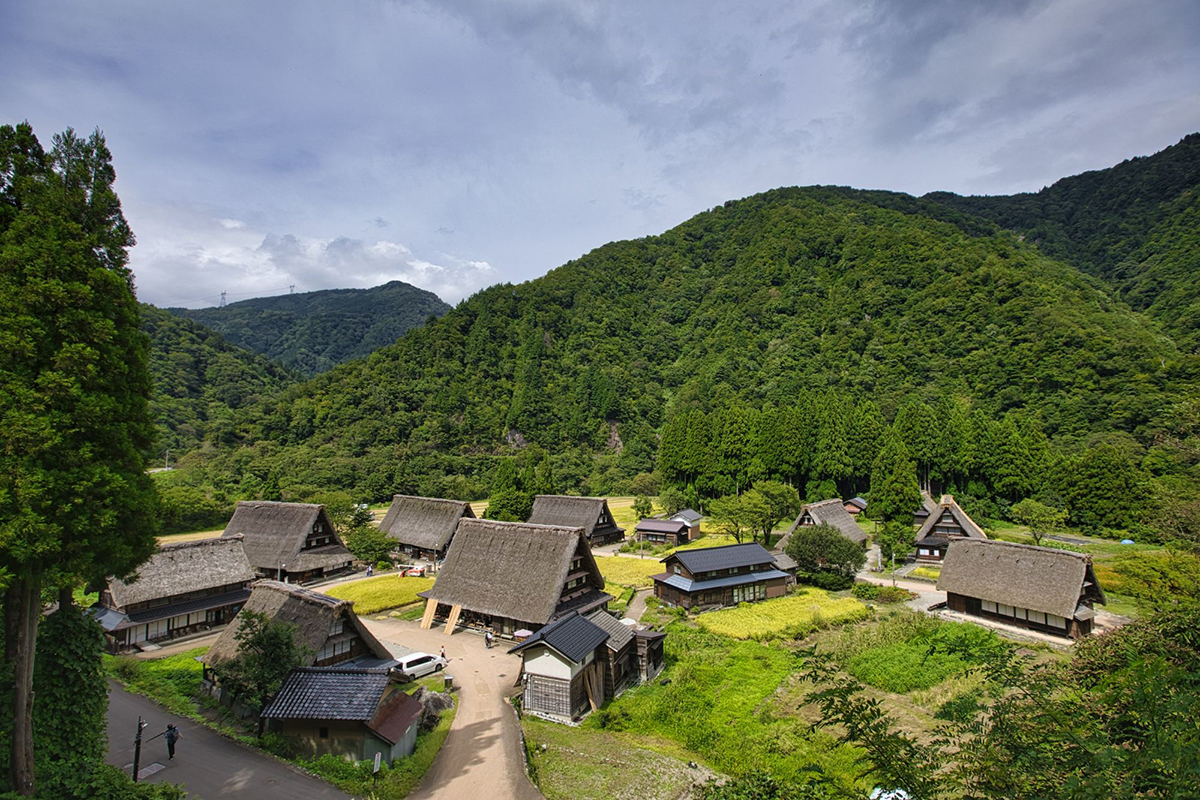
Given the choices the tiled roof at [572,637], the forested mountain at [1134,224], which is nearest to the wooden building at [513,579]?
the tiled roof at [572,637]

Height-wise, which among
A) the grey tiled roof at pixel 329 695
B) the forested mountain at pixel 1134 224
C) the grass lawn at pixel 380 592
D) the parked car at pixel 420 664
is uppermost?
the forested mountain at pixel 1134 224

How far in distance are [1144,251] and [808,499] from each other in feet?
306

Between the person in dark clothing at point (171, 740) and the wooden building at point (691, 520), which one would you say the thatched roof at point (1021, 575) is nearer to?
the wooden building at point (691, 520)

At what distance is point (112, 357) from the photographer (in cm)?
1028

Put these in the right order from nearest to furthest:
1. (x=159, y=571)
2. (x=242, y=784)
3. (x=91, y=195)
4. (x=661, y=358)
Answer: (x=91, y=195), (x=242, y=784), (x=159, y=571), (x=661, y=358)

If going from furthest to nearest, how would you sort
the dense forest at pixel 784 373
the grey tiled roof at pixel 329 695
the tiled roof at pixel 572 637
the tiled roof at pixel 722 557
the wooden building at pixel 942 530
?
the dense forest at pixel 784 373 < the wooden building at pixel 942 530 < the tiled roof at pixel 722 557 < the tiled roof at pixel 572 637 < the grey tiled roof at pixel 329 695

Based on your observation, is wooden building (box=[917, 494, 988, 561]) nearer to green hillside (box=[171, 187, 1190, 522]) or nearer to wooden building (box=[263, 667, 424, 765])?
green hillside (box=[171, 187, 1190, 522])

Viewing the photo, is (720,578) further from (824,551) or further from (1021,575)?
(1021,575)

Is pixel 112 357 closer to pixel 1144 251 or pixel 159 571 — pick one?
pixel 159 571

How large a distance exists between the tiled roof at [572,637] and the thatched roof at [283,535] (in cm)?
2047

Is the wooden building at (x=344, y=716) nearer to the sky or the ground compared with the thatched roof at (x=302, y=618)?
nearer to the ground

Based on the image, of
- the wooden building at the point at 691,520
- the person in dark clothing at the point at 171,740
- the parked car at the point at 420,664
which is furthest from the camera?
the wooden building at the point at 691,520

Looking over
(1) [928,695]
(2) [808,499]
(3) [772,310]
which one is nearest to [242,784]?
(1) [928,695]

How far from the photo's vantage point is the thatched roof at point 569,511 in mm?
40250
